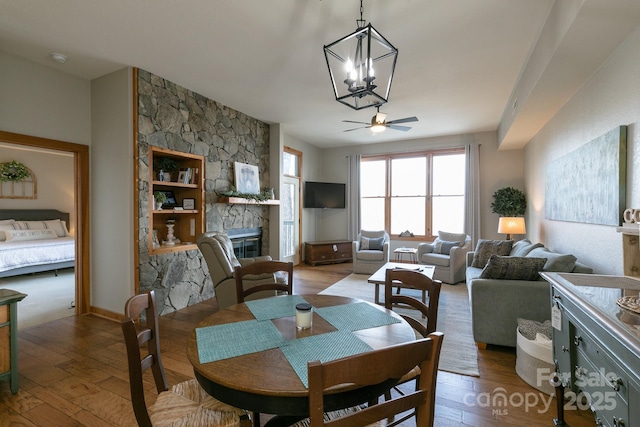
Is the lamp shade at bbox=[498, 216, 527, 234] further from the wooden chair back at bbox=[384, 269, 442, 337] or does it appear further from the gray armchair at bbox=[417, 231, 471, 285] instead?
the wooden chair back at bbox=[384, 269, 442, 337]

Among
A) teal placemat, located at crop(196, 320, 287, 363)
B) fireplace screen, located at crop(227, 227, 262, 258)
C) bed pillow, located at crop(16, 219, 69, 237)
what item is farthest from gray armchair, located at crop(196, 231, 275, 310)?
bed pillow, located at crop(16, 219, 69, 237)

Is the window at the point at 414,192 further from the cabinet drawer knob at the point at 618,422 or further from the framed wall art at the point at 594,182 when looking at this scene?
the cabinet drawer knob at the point at 618,422

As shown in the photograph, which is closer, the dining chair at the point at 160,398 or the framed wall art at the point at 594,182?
the dining chair at the point at 160,398

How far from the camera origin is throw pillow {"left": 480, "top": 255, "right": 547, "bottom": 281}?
272 cm

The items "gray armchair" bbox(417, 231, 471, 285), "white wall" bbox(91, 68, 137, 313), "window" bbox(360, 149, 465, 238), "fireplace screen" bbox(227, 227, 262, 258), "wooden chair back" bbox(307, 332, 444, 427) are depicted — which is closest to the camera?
"wooden chair back" bbox(307, 332, 444, 427)

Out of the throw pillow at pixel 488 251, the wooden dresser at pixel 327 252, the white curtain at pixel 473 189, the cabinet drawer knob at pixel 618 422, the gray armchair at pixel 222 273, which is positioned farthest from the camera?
the wooden dresser at pixel 327 252

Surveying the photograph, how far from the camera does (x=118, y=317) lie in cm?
351

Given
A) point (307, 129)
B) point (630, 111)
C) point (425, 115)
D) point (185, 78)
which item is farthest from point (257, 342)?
point (307, 129)

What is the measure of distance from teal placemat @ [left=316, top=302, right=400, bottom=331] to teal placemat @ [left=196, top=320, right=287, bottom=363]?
1.01ft

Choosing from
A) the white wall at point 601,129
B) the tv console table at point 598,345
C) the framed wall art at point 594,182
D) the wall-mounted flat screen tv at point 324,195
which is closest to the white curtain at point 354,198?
the wall-mounted flat screen tv at point 324,195

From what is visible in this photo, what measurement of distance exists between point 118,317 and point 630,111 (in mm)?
5235

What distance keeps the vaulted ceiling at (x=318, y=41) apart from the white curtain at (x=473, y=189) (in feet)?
6.46

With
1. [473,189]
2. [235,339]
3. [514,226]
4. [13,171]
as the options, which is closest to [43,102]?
[235,339]

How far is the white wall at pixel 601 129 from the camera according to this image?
2127mm
